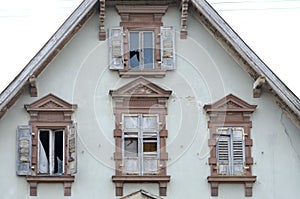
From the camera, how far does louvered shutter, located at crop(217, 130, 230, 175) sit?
21484 millimetres

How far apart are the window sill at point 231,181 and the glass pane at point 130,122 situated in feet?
7.96

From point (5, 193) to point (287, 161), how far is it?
24.5 ft

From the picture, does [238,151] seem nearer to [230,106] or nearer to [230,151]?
[230,151]

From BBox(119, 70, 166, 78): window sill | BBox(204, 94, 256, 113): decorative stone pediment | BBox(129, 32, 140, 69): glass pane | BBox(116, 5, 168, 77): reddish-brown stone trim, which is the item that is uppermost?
BBox(116, 5, 168, 77): reddish-brown stone trim

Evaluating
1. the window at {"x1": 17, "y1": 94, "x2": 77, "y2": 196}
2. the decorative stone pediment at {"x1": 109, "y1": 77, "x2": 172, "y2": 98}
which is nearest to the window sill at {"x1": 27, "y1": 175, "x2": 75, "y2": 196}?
the window at {"x1": 17, "y1": 94, "x2": 77, "y2": 196}

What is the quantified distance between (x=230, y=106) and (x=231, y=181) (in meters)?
2.05

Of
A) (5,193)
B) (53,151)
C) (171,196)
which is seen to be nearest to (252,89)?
(171,196)

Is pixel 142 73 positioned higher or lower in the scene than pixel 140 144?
higher

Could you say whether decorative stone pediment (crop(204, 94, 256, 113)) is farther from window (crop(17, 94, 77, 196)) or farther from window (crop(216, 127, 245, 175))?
window (crop(17, 94, 77, 196))

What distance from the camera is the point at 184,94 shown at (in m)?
22.0

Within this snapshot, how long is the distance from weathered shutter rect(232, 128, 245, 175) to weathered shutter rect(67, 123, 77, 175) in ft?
13.8

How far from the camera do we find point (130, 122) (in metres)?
21.8

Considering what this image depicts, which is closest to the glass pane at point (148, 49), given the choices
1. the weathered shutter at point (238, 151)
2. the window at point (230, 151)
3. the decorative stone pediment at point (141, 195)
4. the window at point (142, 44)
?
the window at point (142, 44)

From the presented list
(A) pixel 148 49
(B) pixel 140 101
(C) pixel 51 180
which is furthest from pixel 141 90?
(C) pixel 51 180
